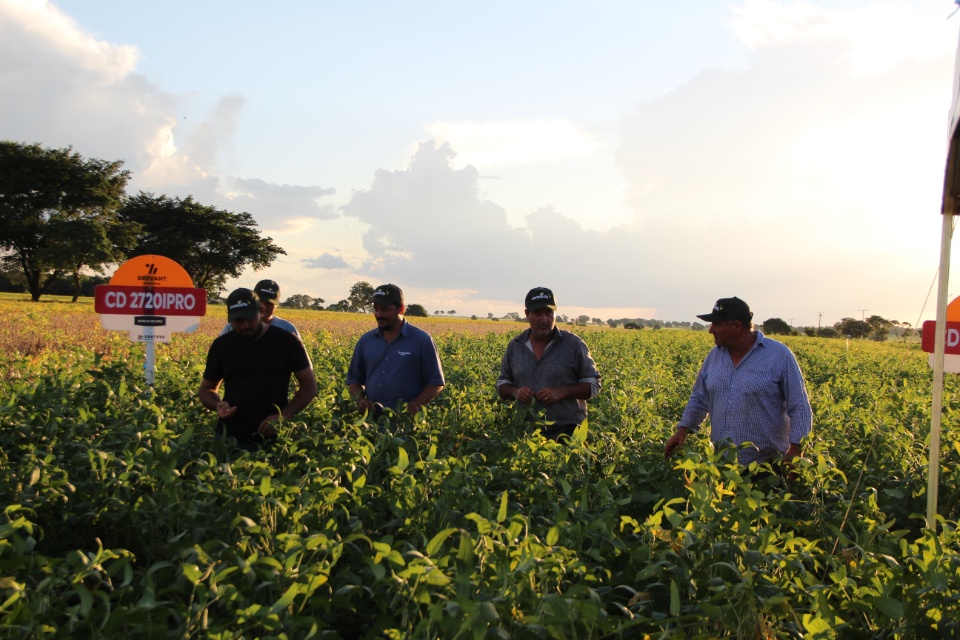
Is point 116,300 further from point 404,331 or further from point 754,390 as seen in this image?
point 754,390

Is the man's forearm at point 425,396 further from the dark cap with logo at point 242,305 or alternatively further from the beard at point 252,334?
the dark cap with logo at point 242,305

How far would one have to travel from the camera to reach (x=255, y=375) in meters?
4.96

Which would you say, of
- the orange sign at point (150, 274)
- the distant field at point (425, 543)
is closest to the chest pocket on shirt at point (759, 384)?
the distant field at point (425, 543)

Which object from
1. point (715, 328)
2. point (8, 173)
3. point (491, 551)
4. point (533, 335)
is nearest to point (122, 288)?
point (533, 335)

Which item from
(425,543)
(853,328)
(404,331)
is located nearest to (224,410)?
(404,331)

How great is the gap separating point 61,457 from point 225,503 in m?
1.30

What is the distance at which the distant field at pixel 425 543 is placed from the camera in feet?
7.28

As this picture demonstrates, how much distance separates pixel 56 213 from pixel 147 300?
4549 centimetres

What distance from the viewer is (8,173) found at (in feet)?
146

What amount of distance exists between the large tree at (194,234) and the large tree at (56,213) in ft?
16.2

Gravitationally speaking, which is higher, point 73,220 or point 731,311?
point 73,220

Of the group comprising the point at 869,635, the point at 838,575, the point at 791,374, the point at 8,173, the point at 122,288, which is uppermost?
the point at 8,173

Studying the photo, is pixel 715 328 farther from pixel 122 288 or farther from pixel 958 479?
pixel 122 288

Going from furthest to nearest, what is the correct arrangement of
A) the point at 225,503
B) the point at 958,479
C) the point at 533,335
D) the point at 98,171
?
the point at 98,171, the point at 533,335, the point at 958,479, the point at 225,503
